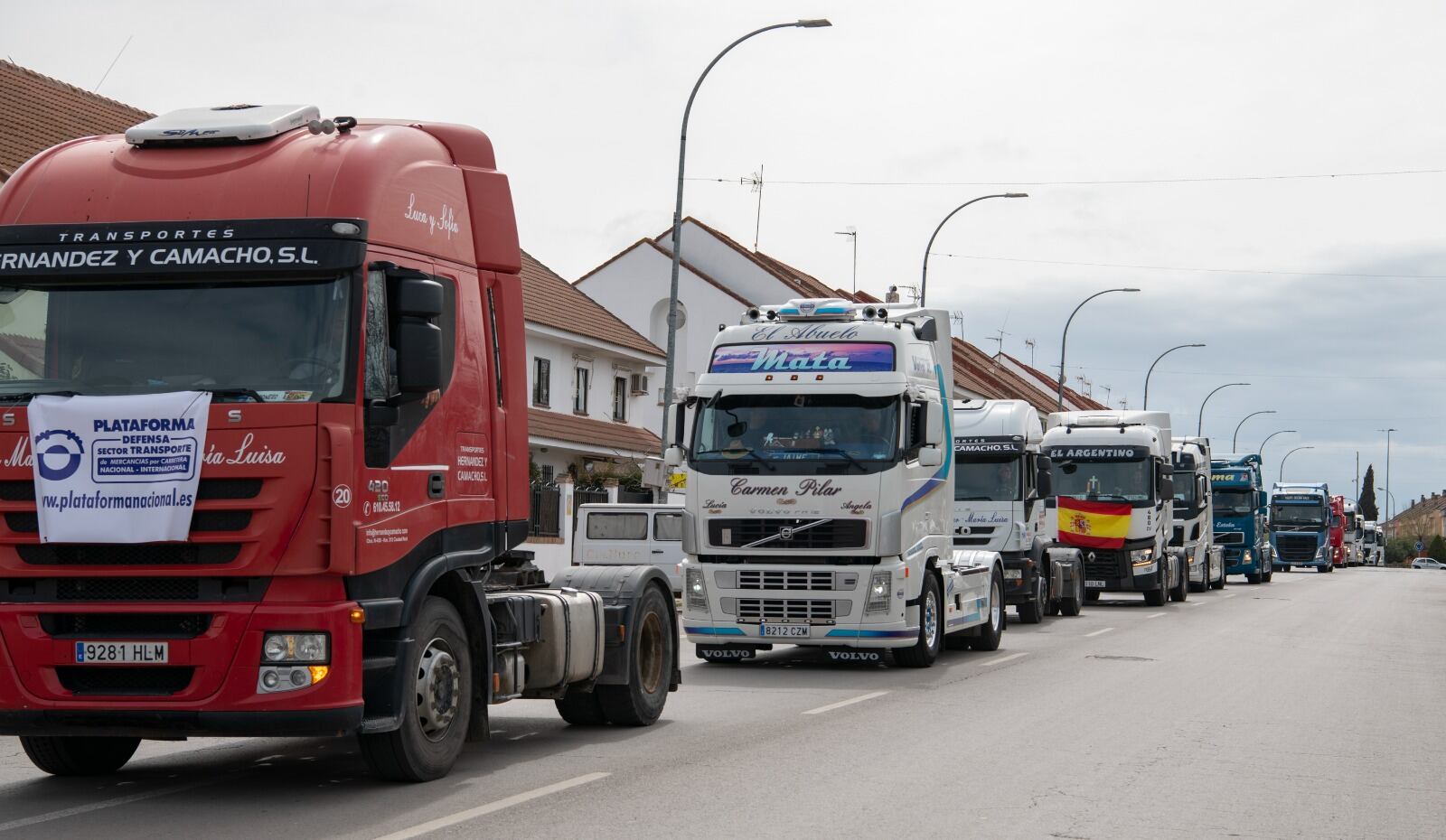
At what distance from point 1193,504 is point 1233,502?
13570 mm

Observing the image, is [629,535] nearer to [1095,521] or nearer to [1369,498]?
[1095,521]

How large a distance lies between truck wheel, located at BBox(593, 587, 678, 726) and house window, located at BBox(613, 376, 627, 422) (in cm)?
3405

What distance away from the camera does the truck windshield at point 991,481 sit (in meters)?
24.0

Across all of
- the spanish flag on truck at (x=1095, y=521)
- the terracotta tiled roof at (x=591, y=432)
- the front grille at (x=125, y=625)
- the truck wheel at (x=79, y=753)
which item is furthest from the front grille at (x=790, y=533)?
the terracotta tiled roof at (x=591, y=432)

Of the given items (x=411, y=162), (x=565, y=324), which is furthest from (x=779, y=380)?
(x=565, y=324)

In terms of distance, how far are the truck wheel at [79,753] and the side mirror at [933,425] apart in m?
8.71

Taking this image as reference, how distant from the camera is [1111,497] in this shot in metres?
31.0

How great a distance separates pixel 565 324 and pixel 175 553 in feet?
114

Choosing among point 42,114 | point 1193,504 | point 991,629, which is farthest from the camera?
point 1193,504

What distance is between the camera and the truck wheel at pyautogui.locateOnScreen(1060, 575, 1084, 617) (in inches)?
1088

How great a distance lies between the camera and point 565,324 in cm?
4238

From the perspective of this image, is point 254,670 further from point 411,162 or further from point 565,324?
point 565,324

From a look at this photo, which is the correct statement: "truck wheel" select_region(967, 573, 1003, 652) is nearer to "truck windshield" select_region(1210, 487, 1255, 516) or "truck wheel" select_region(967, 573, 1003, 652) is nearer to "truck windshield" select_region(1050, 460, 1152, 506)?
"truck windshield" select_region(1050, 460, 1152, 506)

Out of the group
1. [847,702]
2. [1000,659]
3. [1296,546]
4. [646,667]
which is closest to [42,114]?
[1000,659]
